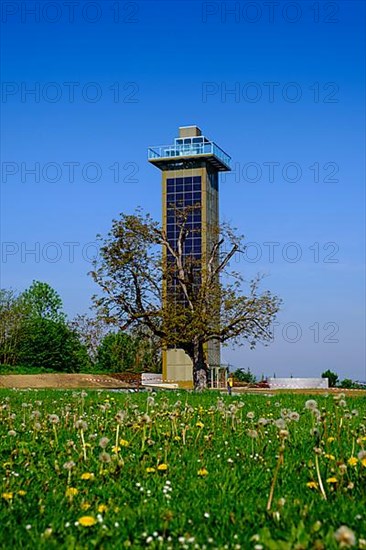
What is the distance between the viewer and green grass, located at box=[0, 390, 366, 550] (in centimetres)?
413

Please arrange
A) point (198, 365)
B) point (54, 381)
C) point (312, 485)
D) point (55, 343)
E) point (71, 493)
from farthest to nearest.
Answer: point (55, 343), point (54, 381), point (198, 365), point (312, 485), point (71, 493)

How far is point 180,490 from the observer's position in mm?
5355

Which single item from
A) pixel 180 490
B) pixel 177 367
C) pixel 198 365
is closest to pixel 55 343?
pixel 177 367

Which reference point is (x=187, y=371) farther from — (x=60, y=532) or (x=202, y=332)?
(x=60, y=532)

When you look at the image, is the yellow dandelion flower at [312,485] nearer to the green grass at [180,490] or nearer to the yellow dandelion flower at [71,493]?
the green grass at [180,490]

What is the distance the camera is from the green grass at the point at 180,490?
4.13 metres

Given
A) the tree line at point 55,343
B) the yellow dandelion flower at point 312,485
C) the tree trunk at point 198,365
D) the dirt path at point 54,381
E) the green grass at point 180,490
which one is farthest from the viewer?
the tree line at point 55,343

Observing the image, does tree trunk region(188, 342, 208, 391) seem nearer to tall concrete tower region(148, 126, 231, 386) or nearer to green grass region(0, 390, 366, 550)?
green grass region(0, 390, 366, 550)

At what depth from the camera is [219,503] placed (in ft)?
16.1

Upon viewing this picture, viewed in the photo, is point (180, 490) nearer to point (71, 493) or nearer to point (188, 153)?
point (71, 493)

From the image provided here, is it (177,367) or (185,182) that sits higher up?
(185,182)

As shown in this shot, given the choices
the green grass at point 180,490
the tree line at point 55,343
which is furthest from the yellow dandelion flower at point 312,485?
the tree line at point 55,343

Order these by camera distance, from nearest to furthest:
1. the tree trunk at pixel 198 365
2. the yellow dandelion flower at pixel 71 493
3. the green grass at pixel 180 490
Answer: the green grass at pixel 180 490
the yellow dandelion flower at pixel 71 493
the tree trunk at pixel 198 365

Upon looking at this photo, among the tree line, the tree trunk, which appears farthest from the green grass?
the tree line
